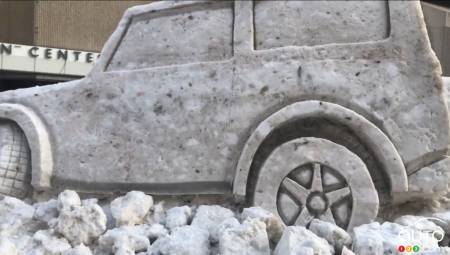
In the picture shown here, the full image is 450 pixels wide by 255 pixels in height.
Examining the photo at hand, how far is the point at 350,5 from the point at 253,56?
26.8 inches

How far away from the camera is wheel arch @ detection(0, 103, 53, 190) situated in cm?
341

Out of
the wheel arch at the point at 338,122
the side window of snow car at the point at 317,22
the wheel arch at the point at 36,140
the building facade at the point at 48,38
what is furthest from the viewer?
the building facade at the point at 48,38

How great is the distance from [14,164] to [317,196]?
210 cm

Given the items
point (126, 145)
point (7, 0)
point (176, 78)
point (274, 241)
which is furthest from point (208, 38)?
point (7, 0)

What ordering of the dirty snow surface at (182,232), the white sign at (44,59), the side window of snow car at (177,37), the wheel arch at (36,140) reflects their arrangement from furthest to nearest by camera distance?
the white sign at (44,59) < the wheel arch at (36,140) < the side window of snow car at (177,37) < the dirty snow surface at (182,232)

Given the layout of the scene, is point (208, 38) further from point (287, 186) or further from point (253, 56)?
point (287, 186)

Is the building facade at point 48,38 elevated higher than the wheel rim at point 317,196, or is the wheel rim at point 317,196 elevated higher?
the building facade at point 48,38

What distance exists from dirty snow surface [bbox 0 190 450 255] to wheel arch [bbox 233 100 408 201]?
0.21 meters

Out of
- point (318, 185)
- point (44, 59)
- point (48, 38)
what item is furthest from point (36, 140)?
point (48, 38)

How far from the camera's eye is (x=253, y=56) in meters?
3.14

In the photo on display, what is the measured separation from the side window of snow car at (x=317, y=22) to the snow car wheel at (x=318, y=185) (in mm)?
674

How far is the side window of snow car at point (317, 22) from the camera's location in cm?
301

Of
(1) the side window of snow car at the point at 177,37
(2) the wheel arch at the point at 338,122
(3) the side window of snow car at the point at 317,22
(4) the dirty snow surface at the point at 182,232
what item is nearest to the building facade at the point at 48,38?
(1) the side window of snow car at the point at 177,37

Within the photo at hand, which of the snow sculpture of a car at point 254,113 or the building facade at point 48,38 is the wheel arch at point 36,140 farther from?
the building facade at point 48,38
